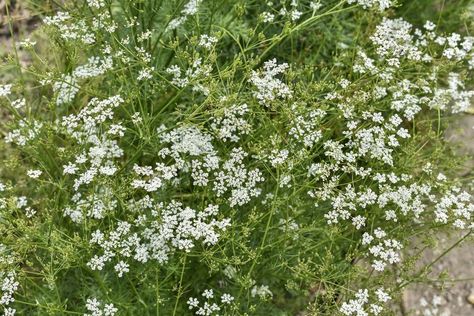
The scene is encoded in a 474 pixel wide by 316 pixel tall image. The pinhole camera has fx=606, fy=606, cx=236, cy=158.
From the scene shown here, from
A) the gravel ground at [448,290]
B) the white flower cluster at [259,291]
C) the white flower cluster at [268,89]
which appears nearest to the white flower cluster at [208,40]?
the white flower cluster at [268,89]

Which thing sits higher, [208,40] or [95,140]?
[208,40]

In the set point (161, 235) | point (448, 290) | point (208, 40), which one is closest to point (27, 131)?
point (161, 235)

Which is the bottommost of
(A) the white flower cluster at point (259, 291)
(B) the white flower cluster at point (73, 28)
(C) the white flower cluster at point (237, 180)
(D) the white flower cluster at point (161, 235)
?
(A) the white flower cluster at point (259, 291)

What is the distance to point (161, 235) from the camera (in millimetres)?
3176

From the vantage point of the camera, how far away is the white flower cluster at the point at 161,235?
314 centimetres

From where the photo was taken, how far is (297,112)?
3.35m

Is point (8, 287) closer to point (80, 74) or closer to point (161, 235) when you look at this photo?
point (161, 235)

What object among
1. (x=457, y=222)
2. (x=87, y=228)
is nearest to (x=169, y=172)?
(x=87, y=228)

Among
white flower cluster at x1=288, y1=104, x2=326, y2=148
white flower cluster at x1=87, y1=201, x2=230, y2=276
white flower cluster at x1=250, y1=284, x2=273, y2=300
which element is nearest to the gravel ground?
white flower cluster at x1=250, y1=284, x2=273, y2=300

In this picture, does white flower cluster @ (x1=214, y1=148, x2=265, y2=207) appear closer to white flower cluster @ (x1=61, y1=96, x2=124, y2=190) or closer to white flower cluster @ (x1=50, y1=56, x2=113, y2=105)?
white flower cluster @ (x1=61, y1=96, x2=124, y2=190)

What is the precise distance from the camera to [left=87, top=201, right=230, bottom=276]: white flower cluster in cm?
314

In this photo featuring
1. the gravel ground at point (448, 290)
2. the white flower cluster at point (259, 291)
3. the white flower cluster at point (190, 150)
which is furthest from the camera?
the gravel ground at point (448, 290)

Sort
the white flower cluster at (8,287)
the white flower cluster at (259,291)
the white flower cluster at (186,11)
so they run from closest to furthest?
the white flower cluster at (8,287) → the white flower cluster at (186,11) → the white flower cluster at (259,291)

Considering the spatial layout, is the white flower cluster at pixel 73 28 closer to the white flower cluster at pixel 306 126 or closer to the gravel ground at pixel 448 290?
the white flower cluster at pixel 306 126
